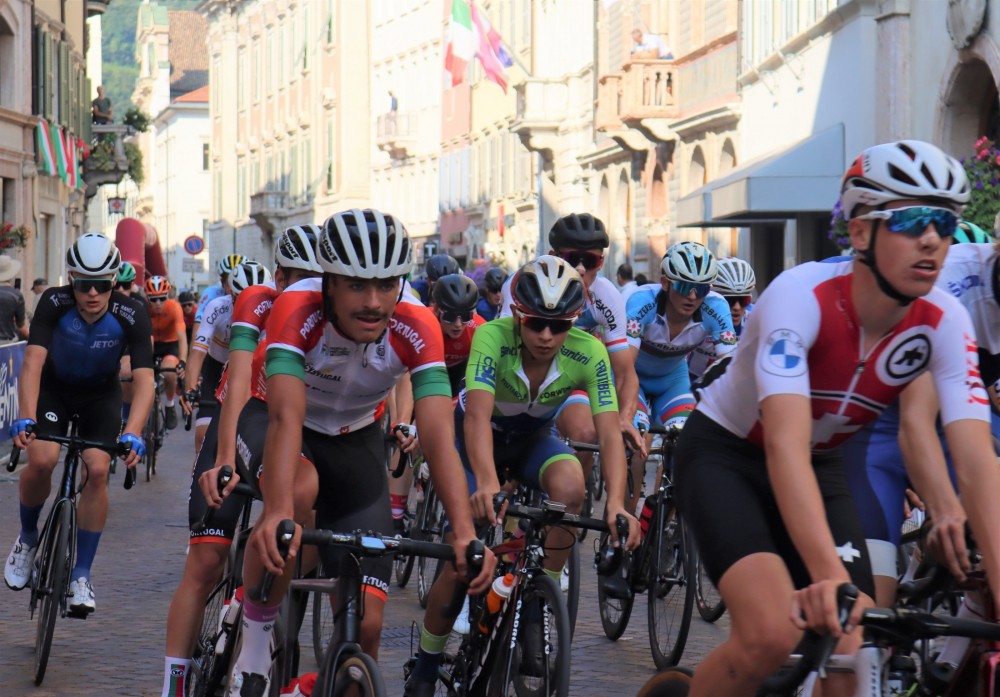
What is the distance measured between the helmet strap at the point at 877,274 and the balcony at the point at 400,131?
209ft

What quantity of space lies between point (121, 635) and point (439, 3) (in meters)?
56.0

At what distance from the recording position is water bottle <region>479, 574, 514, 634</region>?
6.26 metres

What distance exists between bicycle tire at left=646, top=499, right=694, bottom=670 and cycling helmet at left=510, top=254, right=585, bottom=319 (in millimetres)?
1945

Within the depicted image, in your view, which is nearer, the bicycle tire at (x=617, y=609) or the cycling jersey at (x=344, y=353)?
the cycling jersey at (x=344, y=353)

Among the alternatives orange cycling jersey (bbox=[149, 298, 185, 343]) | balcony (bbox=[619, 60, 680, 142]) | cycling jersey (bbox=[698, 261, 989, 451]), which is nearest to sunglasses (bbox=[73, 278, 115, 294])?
cycling jersey (bbox=[698, 261, 989, 451])

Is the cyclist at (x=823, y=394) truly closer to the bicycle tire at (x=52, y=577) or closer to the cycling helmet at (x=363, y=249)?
the cycling helmet at (x=363, y=249)

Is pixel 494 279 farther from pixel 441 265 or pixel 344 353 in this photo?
pixel 344 353

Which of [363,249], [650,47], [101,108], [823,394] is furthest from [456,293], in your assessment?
[101,108]

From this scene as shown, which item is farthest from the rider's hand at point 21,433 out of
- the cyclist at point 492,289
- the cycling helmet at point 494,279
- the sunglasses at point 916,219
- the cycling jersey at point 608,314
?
the cycling helmet at point 494,279

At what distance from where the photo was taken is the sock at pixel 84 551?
334 inches

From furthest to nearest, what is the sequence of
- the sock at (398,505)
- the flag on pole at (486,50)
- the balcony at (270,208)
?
the balcony at (270,208) < the flag on pole at (486,50) < the sock at (398,505)

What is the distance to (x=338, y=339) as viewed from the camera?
550cm

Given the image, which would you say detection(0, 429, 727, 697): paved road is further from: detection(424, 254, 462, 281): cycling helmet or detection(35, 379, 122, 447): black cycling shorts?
detection(424, 254, 462, 281): cycling helmet

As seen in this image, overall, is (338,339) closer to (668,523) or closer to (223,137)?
(668,523)
